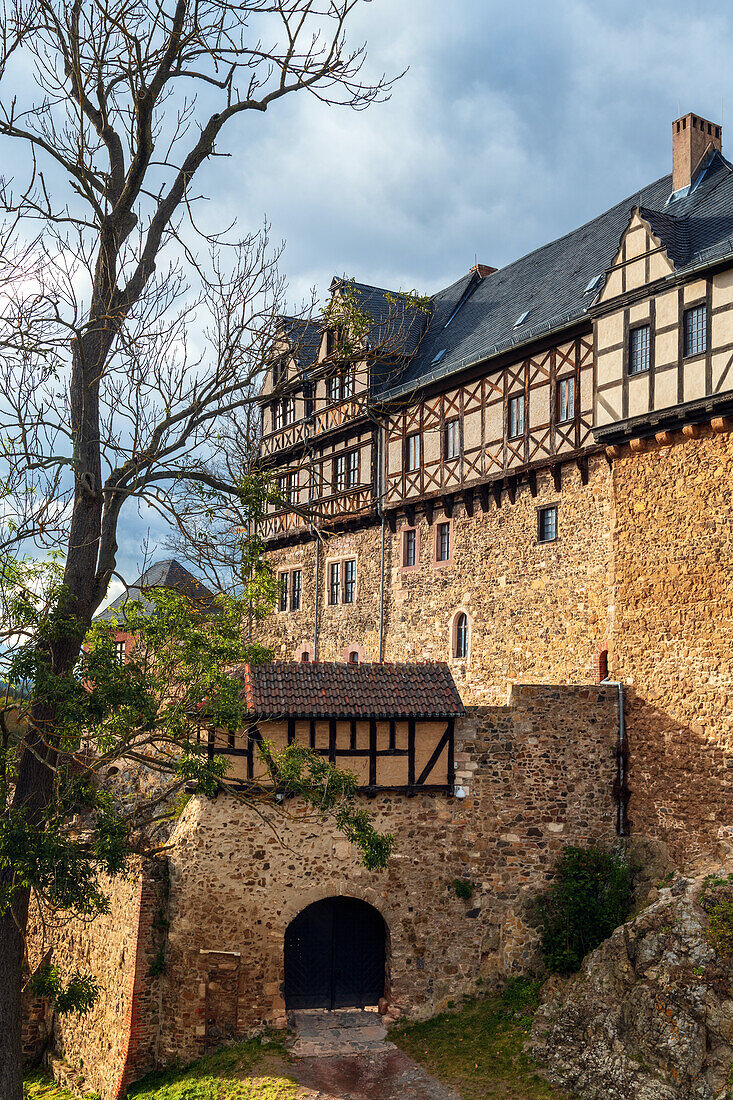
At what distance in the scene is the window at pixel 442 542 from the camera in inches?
945

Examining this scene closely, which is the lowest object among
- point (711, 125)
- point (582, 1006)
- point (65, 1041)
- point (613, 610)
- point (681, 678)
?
point (65, 1041)

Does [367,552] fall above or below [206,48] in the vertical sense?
below

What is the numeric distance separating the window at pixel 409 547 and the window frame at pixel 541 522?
15.7ft

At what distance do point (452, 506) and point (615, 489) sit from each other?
18.4 feet

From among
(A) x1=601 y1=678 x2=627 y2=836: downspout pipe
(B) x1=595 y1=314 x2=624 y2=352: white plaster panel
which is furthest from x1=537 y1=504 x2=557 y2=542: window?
(A) x1=601 y1=678 x2=627 y2=836: downspout pipe

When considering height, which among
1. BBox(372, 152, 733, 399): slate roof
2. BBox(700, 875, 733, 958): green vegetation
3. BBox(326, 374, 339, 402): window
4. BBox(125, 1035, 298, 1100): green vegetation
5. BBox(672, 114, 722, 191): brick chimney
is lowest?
BBox(125, 1035, 298, 1100): green vegetation

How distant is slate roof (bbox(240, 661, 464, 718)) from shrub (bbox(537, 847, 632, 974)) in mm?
3385

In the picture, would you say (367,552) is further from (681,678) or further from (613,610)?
(681,678)

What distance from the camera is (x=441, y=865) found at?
16.4 meters

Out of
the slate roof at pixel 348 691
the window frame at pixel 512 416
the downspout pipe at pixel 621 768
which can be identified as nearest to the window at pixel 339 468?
the window frame at pixel 512 416

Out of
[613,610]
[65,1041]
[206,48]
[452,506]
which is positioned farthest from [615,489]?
[65,1041]

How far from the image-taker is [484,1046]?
49.1 ft

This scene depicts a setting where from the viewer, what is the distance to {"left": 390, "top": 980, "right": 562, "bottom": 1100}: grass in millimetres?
13992

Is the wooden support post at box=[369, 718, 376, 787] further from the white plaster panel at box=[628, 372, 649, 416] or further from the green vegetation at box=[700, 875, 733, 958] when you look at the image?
the white plaster panel at box=[628, 372, 649, 416]
